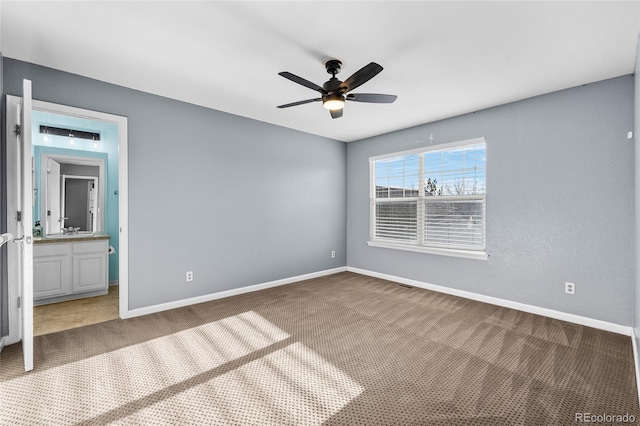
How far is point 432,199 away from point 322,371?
10.3 ft

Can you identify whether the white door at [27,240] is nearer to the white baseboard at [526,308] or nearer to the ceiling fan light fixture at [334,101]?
the ceiling fan light fixture at [334,101]

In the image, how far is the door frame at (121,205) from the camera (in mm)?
2531

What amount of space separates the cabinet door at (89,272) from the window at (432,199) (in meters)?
4.16

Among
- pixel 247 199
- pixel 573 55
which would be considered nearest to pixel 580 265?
pixel 573 55

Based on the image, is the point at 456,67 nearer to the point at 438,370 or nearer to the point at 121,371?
the point at 438,370

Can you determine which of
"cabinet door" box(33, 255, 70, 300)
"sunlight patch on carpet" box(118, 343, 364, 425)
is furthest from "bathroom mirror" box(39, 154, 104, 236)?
"sunlight patch on carpet" box(118, 343, 364, 425)

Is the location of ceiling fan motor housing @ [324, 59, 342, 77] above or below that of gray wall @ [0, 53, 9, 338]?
above

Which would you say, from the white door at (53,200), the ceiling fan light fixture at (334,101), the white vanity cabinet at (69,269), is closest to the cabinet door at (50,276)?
the white vanity cabinet at (69,269)

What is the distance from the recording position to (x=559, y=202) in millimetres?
3184

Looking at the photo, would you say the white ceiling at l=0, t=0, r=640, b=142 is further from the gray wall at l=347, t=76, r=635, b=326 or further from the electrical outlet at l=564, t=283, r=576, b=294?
the electrical outlet at l=564, t=283, r=576, b=294

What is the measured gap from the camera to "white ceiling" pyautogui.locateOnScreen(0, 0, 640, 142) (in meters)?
1.93

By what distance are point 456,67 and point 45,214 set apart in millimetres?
5564

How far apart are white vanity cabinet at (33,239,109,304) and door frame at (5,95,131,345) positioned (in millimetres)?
1174

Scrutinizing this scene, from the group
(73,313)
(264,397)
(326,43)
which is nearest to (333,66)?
(326,43)
